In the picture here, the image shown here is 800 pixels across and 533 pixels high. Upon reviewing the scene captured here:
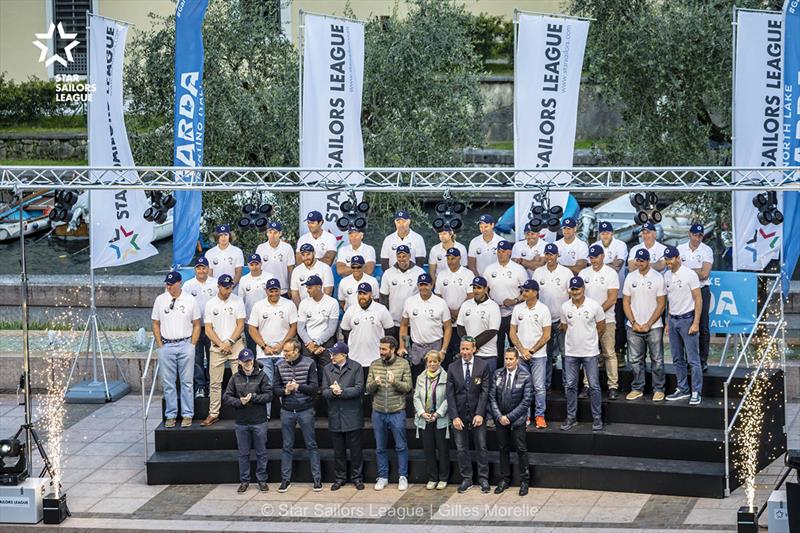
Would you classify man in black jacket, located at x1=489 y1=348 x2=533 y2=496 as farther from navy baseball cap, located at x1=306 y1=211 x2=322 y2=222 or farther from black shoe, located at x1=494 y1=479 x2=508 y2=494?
navy baseball cap, located at x1=306 y1=211 x2=322 y2=222

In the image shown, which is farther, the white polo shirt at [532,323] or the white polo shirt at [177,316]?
the white polo shirt at [177,316]

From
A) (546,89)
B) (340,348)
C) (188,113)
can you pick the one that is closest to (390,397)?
(340,348)

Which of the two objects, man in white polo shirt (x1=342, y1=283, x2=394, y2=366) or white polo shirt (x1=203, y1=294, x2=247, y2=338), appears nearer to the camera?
man in white polo shirt (x1=342, y1=283, x2=394, y2=366)

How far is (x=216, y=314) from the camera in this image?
17328mm

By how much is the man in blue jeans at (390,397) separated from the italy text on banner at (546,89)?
11.9ft

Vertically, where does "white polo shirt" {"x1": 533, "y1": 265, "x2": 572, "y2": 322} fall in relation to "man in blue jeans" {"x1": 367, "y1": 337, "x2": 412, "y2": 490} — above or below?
above

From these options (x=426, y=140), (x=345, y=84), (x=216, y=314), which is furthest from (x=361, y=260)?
(x=426, y=140)

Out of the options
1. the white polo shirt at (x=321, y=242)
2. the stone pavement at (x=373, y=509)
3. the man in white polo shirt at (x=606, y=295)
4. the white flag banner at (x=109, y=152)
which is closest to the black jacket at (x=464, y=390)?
the stone pavement at (x=373, y=509)

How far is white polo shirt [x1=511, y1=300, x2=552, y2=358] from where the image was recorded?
16625 millimetres

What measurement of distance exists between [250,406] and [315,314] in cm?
149

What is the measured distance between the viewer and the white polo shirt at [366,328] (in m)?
16.9

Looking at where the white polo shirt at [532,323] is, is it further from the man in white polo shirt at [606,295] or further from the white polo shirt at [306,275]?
the white polo shirt at [306,275]

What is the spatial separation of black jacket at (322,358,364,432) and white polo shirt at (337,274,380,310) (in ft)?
4.57

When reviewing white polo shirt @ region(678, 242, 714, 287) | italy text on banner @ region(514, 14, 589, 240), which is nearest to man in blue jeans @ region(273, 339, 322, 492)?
italy text on banner @ region(514, 14, 589, 240)
